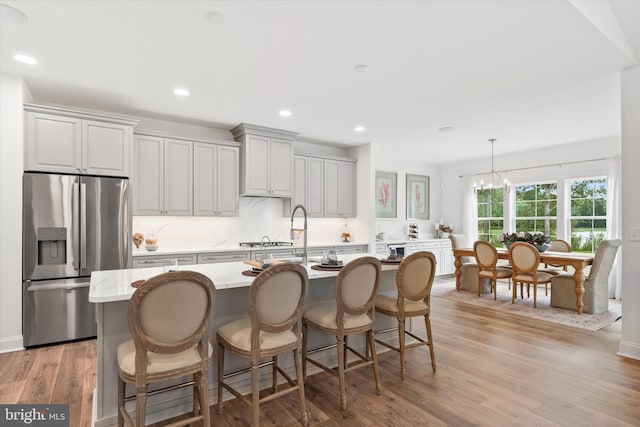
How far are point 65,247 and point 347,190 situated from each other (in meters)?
4.22

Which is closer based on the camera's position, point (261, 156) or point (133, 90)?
point (133, 90)

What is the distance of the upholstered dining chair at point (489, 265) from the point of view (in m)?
5.61

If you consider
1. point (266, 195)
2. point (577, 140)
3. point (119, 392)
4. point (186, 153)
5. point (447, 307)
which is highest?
point (577, 140)

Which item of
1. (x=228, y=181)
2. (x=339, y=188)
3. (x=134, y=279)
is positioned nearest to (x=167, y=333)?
(x=134, y=279)

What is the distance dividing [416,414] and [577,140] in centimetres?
586

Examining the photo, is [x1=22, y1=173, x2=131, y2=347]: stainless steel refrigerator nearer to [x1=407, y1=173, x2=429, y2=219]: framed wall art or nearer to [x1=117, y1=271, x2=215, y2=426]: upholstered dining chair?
[x1=117, y1=271, x2=215, y2=426]: upholstered dining chair

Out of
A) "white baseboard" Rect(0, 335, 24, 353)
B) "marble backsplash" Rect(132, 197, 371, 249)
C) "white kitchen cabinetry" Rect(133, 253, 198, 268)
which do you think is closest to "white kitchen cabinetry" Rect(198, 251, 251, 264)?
"white kitchen cabinetry" Rect(133, 253, 198, 268)

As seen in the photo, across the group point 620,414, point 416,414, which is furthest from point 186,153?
point 620,414

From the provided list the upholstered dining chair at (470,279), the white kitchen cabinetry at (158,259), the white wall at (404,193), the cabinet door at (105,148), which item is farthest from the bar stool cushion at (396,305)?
the white wall at (404,193)

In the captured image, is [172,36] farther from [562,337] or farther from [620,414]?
[562,337]

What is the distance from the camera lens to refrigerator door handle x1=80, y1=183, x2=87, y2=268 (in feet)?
12.3

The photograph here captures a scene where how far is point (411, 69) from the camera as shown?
3.24m

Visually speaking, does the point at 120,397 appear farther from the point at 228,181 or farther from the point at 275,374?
the point at 228,181

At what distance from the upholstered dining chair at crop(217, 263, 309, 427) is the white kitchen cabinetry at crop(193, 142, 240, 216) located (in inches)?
113
